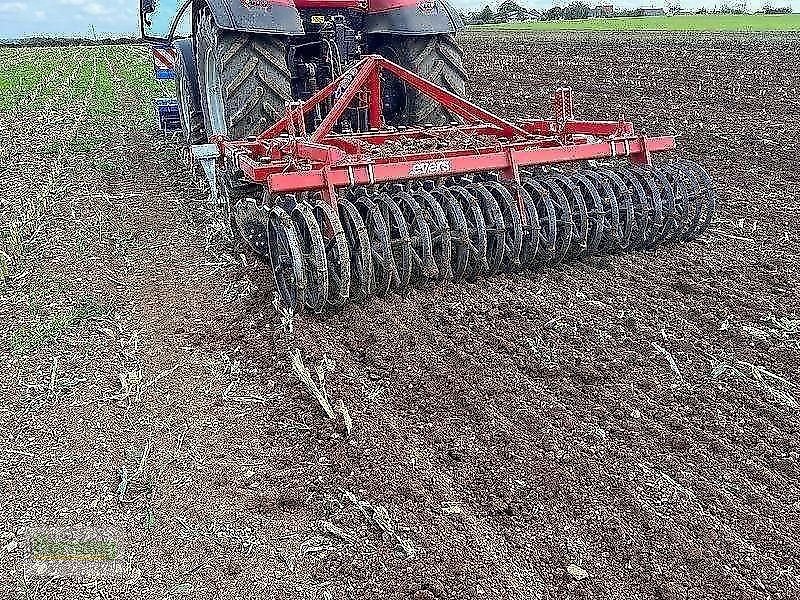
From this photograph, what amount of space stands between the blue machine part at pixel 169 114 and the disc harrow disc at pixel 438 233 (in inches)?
182

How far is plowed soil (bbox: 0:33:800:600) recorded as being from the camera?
8.63ft

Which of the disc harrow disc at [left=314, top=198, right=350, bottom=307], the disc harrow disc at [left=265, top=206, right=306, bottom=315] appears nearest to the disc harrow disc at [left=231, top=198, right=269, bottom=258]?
the disc harrow disc at [left=265, top=206, right=306, bottom=315]

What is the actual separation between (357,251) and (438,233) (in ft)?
1.73

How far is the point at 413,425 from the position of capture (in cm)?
334

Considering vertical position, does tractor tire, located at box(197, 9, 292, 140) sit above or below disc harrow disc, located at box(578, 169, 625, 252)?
above

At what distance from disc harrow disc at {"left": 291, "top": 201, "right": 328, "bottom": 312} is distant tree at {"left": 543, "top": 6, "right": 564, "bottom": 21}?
2564 cm

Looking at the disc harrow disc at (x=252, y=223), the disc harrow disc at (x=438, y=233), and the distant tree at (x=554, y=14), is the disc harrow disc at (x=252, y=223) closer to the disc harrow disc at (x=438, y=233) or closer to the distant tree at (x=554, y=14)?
the disc harrow disc at (x=438, y=233)

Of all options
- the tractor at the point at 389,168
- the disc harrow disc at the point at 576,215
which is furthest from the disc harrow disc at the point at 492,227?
the disc harrow disc at the point at 576,215

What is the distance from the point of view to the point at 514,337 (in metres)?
4.10

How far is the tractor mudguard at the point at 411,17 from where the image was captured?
20.5 feet

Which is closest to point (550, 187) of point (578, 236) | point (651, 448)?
point (578, 236)

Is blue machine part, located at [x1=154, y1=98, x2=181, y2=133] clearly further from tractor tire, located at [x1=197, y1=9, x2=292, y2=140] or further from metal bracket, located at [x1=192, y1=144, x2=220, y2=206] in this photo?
tractor tire, located at [x1=197, y1=9, x2=292, y2=140]

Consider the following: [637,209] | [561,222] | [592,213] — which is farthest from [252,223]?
[637,209]

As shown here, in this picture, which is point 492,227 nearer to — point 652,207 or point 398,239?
point 398,239
